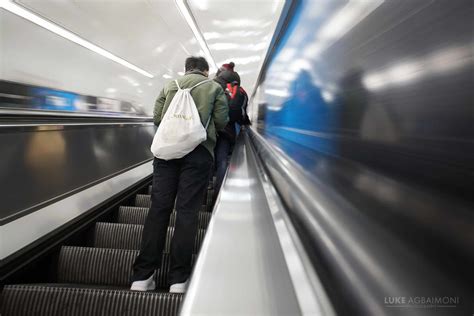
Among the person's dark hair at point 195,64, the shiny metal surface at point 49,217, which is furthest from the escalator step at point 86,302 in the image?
the person's dark hair at point 195,64

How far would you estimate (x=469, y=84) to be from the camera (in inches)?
28.3

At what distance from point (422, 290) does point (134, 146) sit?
4606 mm

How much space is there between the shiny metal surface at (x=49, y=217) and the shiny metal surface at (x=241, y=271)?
140cm

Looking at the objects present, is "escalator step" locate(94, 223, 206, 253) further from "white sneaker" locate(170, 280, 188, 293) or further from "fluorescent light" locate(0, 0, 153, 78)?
"fluorescent light" locate(0, 0, 153, 78)

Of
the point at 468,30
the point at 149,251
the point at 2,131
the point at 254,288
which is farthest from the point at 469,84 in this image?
the point at 2,131

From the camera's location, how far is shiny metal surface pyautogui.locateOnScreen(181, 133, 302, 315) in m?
0.68

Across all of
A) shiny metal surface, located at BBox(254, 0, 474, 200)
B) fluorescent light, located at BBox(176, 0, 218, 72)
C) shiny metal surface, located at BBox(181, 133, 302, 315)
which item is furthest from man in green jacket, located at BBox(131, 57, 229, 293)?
fluorescent light, located at BBox(176, 0, 218, 72)

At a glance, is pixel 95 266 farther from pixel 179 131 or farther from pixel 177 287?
pixel 179 131

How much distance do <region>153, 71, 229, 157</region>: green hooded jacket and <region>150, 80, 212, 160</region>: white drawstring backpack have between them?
0.33 ft

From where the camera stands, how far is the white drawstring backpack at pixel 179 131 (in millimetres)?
1797

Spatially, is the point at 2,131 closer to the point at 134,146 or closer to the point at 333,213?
the point at 333,213

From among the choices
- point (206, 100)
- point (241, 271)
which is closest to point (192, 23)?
point (206, 100)

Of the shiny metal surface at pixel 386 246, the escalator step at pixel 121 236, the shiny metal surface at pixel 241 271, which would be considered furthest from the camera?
the escalator step at pixel 121 236

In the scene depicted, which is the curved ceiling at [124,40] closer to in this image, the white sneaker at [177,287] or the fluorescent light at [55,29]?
the fluorescent light at [55,29]
